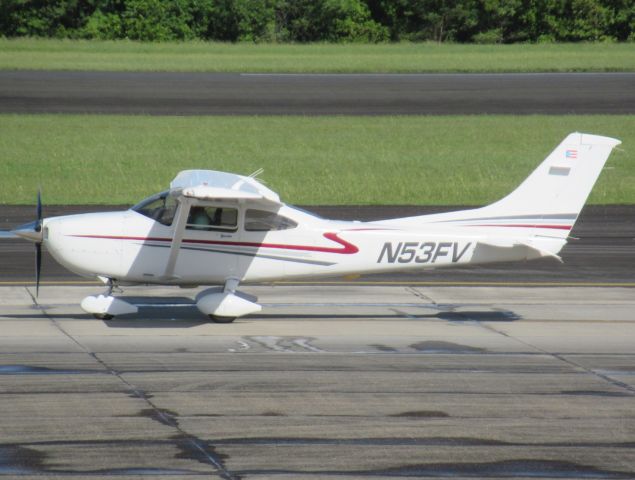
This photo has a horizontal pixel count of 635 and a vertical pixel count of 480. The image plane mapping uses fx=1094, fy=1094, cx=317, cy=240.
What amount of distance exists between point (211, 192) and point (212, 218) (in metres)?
1.03

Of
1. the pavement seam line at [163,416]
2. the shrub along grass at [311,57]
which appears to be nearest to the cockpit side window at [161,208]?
the pavement seam line at [163,416]

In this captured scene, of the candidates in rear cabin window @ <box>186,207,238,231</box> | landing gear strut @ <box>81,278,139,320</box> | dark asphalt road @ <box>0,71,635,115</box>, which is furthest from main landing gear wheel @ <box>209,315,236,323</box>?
dark asphalt road @ <box>0,71,635,115</box>

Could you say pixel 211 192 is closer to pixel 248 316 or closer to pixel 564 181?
pixel 248 316

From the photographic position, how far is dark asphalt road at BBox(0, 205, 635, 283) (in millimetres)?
18906

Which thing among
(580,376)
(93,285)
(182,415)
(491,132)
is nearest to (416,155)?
(491,132)

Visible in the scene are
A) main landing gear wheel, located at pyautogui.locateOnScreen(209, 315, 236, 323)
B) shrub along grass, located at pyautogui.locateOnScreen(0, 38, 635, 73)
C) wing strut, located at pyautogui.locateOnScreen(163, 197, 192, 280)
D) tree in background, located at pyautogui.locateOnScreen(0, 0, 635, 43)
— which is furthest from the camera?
tree in background, located at pyautogui.locateOnScreen(0, 0, 635, 43)

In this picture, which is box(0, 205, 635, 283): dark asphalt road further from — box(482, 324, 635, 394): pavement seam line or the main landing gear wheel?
box(482, 324, 635, 394): pavement seam line

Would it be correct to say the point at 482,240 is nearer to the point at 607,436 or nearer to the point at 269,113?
the point at 607,436

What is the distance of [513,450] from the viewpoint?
978 centimetres

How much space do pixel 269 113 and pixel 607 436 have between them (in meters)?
28.9

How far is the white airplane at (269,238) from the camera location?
14852mm

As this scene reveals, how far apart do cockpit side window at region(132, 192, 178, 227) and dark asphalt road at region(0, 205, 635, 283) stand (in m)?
3.91

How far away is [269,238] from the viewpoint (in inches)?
596

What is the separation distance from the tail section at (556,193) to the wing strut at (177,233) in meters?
3.61
